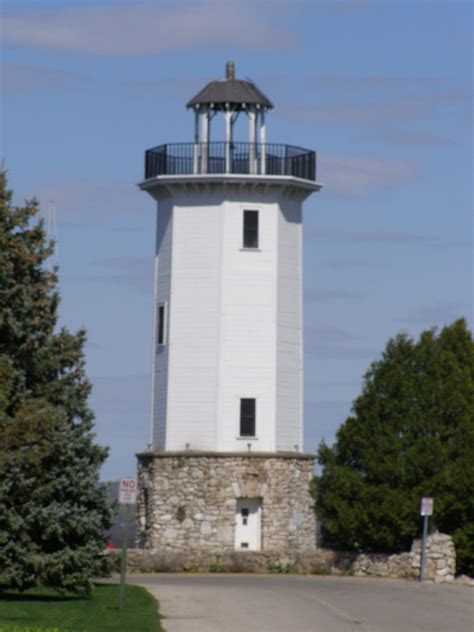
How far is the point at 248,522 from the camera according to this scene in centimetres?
5222

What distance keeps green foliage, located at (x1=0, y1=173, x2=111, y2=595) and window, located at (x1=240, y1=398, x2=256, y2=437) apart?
1777cm

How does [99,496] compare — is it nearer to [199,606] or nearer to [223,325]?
[199,606]

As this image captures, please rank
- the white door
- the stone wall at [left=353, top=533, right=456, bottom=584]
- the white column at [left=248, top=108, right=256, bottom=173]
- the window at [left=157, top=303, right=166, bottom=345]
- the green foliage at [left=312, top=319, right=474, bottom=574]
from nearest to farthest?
the stone wall at [left=353, top=533, right=456, bottom=584]
the green foliage at [left=312, top=319, right=474, bottom=574]
the white door
the white column at [left=248, top=108, right=256, bottom=173]
the window at [left=157, top=303, right=166, bottom=345]

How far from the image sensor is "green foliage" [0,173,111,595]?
32969mm

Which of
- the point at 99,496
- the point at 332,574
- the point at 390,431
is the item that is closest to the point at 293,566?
the point at 332,574

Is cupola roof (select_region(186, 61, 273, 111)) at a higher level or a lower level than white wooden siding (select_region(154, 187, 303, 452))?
higher

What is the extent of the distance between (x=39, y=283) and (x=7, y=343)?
4.85 feet

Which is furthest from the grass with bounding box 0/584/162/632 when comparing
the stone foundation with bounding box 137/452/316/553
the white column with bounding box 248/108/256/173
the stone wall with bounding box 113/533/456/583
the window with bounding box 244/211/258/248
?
the white column with bounding box 248/108/256/173

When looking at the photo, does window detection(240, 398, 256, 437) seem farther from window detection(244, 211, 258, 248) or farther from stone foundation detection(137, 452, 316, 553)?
window detection(244, 211, 258, 248)

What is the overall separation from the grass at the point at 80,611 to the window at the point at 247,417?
15962mm

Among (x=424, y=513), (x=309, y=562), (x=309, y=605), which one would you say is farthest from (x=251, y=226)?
(x=309, y=605)

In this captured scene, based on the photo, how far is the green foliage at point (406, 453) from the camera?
4781 cm

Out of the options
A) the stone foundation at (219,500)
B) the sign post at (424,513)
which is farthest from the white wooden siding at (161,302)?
the sign post at (424,513)

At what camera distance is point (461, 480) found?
4753cm
